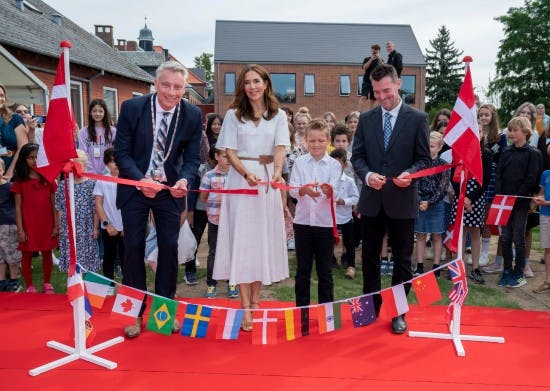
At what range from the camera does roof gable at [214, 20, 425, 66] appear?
118 feet

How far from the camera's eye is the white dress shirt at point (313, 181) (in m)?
4.09

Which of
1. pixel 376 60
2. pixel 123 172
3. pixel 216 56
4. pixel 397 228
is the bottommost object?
pixel 397 228

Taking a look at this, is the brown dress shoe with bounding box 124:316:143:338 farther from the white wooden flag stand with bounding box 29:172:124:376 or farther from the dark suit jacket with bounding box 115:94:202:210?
the dark suit jacket with bounding box 115:94:202:210

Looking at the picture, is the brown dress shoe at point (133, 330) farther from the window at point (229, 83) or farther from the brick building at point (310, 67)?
the window at point (229, 83)

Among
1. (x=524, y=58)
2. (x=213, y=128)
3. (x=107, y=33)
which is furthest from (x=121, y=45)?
(x=213, y=128)

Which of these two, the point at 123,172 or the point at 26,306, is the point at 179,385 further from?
the point at 26,306

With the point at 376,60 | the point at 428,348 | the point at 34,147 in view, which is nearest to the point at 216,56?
the point at 376,60

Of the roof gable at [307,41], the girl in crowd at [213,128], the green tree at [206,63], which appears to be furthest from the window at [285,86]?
the green tree at [206,63]

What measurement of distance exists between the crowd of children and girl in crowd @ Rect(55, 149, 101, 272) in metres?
0.01

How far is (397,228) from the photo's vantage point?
4.09 meters

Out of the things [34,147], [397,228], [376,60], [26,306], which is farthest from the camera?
[376,60]

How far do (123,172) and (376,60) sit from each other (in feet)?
22.7

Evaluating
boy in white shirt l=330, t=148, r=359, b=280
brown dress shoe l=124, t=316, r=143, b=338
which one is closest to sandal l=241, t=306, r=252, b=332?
brown dress shoe l=124, t=316, r=143, b=338

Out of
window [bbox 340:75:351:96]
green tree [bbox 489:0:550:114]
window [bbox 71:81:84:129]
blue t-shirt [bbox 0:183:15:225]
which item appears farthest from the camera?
green tree [bbox 489:0:550:114]
